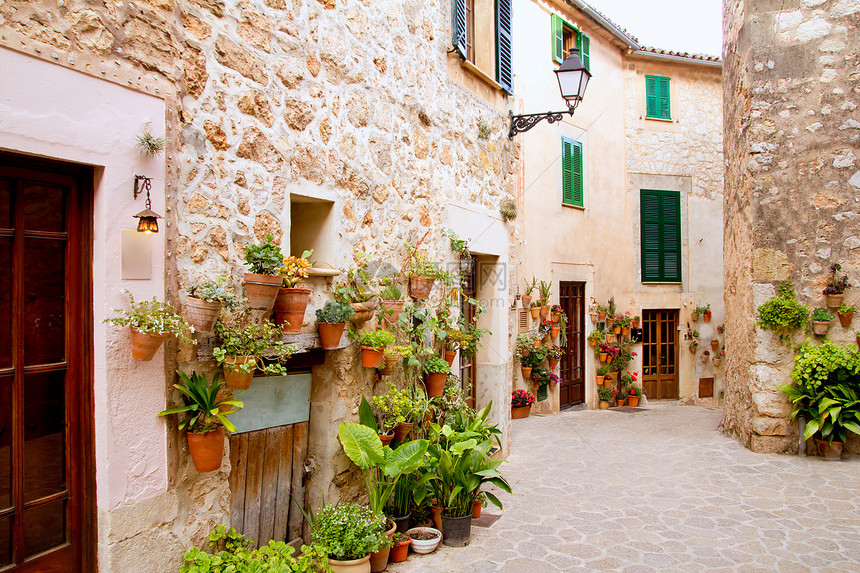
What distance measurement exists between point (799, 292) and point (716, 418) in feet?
11.0

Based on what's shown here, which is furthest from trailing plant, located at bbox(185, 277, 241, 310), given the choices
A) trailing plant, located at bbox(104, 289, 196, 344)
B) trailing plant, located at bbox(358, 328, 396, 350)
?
trailing plant, located at bbox(358, 328, 396, 350)

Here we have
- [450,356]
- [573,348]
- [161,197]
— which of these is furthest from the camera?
[573,348]

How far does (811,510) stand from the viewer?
5773 mm

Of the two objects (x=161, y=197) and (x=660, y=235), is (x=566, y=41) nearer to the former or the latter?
(x=660, y=235)

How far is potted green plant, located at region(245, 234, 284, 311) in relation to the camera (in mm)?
3422

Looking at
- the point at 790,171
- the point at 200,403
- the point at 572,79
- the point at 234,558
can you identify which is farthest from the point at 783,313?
the point at 200,403

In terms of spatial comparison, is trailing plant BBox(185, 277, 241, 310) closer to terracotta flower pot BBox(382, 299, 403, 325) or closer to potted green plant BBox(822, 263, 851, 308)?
terracotta flower pot BBox(382, 299, 403, 325)

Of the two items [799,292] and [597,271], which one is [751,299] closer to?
[799,292]

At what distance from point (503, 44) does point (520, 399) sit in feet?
19.0

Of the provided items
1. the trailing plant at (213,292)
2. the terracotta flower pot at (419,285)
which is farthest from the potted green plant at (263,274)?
the terracotta flower pot at (419,285)

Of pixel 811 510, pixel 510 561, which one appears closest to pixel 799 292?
pixel 811 510

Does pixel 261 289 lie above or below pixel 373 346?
above

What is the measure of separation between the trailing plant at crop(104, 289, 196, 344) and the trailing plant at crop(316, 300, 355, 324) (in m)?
1.31

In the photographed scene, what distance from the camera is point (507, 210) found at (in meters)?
7.39
